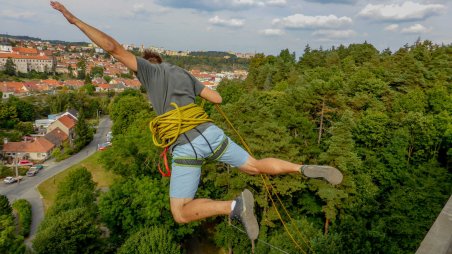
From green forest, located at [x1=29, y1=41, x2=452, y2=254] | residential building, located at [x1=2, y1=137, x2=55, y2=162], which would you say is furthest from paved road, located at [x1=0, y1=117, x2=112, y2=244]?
green forest, located at [x1=29, y1=41, x2=452, y2=254]

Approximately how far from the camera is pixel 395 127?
72.3ft

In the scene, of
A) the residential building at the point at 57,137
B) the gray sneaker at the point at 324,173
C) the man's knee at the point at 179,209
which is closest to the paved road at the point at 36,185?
the residential building at the point at 57,137

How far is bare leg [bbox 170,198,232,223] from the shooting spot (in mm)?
3170

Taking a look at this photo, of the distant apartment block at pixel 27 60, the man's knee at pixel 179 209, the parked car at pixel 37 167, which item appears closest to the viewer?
the man's knee at pixel 179 209

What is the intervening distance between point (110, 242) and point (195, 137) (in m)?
15.1

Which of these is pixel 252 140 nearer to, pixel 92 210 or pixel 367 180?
pixel 367 180

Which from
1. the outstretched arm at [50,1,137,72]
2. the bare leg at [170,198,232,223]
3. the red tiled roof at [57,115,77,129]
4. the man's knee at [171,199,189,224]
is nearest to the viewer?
the outstretched arm at [50,1,137,72]

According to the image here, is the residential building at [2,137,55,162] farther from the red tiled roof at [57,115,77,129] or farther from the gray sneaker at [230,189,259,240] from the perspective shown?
the gray sneaker at [230,189,259,240]

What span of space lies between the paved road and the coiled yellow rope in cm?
2134

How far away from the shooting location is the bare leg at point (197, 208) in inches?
125

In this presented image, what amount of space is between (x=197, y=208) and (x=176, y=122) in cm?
91

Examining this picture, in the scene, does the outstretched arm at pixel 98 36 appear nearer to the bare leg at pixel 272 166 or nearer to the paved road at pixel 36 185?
the bare leg at pixel 272 166

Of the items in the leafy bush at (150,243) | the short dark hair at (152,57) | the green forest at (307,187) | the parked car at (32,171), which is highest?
the short dark hair at (152,57)

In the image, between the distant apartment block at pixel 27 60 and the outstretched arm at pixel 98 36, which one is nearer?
the outstretched arm at pixel 98 36
